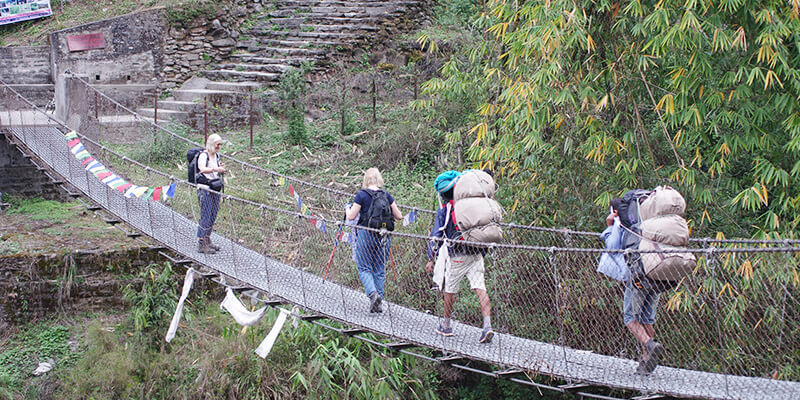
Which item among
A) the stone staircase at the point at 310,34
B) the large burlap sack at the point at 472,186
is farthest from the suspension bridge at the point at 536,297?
the stone staircase at the point at 310,34

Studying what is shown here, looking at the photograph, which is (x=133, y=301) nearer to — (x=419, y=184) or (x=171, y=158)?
(x=171, y=158)

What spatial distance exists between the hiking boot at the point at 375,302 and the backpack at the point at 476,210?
91 cm

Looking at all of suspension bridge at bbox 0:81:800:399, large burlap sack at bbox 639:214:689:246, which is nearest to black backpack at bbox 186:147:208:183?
suspension bridge at bbox 0:81:800:399

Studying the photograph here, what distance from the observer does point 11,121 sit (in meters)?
7.64

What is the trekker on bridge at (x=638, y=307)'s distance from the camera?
4.01 meters

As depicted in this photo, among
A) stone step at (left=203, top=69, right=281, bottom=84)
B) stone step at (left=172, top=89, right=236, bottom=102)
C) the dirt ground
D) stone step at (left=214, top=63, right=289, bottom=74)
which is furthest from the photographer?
stone step at (left=214, top=63, right=289, bottom=74)

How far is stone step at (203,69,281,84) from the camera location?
1070cm

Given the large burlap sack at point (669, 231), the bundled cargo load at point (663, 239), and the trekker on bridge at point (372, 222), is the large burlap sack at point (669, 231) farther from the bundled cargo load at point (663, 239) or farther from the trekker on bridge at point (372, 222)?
the trekker on bridge at point (372, 222)

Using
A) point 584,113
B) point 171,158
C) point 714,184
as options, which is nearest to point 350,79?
point 171,158

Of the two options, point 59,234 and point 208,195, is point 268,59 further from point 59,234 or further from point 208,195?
point 208,195

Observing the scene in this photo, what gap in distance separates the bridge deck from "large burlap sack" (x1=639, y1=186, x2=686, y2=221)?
101 cm

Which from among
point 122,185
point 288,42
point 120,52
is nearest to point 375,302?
Answer: point 122,185

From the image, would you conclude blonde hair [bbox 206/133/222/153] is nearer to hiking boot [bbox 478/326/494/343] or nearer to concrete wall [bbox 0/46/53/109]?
hiking boot [bbox 478/326/494/343]

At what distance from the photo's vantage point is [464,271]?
4469 mm
